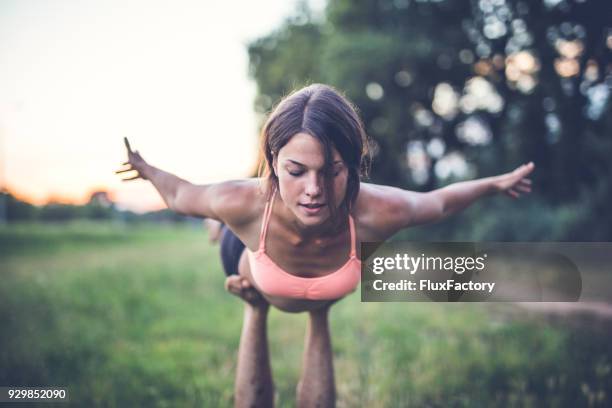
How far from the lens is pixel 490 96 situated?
9508mm

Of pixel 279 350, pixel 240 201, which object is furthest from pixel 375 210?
pixel 279 350

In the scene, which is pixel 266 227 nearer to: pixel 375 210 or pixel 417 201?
pixel 375 210

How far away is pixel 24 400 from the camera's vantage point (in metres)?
2.81

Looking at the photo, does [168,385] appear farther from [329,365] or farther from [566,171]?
[566,171]

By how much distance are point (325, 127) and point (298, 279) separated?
0.74m

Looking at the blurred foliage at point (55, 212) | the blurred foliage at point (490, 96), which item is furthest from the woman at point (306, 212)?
the blurred foliage at point (490, 96)

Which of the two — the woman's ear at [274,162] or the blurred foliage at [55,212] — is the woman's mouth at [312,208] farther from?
the blurred foliage at [55,212]

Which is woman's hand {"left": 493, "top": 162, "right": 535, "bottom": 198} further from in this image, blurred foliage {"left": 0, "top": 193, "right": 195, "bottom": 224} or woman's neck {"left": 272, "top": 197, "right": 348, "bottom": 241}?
blurred foliage {"left": 0, "top": 193, "right": 195, "bottom": 224}

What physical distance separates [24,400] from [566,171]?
25.1 feet

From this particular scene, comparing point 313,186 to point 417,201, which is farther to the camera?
point 417,201

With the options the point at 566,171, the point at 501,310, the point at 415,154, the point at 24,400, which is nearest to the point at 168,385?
the point at 24,400

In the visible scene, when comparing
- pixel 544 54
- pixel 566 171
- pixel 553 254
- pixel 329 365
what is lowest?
pixel 329 365

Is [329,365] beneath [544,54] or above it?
beneath

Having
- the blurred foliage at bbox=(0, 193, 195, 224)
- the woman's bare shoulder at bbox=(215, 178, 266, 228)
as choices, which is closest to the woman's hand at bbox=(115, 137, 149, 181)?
the woman's bare shoulder at bbox=(215, 178, 266, 228)
